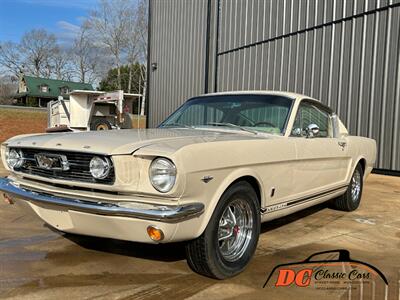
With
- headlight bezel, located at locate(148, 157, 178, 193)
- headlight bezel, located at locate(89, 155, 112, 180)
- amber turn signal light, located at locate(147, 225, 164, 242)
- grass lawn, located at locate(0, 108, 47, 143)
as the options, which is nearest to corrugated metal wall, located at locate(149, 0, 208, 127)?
grass lawn, located at locate(0, 108, 47, 143)

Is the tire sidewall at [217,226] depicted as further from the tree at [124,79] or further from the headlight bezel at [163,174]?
the tree at [124,79]

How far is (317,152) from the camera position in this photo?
15.4ft

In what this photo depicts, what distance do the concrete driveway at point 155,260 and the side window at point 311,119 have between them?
44.6 inches

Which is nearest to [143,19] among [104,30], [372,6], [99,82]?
[104,30]

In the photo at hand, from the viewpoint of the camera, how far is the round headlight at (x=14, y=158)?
3763 mm

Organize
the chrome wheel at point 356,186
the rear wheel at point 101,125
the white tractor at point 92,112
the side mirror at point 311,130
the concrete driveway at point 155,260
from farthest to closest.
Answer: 1. the rear wheel at point 101,125
2. the white tractor at point 92,112
3. the chrome wheel at point 356,186
4. the side mirror at point 311,130
5. the concrete driveway at point 155,260

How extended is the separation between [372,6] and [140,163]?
845 cm

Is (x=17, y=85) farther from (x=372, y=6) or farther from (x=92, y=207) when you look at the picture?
(x=92, y=207)

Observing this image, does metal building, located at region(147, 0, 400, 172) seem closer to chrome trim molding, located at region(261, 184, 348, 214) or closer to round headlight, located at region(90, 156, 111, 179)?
chrome trim molding, located at region(261, 184, 348, 214)

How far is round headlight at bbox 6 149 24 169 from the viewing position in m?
3.76

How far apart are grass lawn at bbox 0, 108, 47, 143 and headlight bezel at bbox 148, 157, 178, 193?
23.5 meters

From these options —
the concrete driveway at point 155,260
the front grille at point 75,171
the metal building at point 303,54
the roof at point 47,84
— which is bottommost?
the concrete driveway at point 155,260
